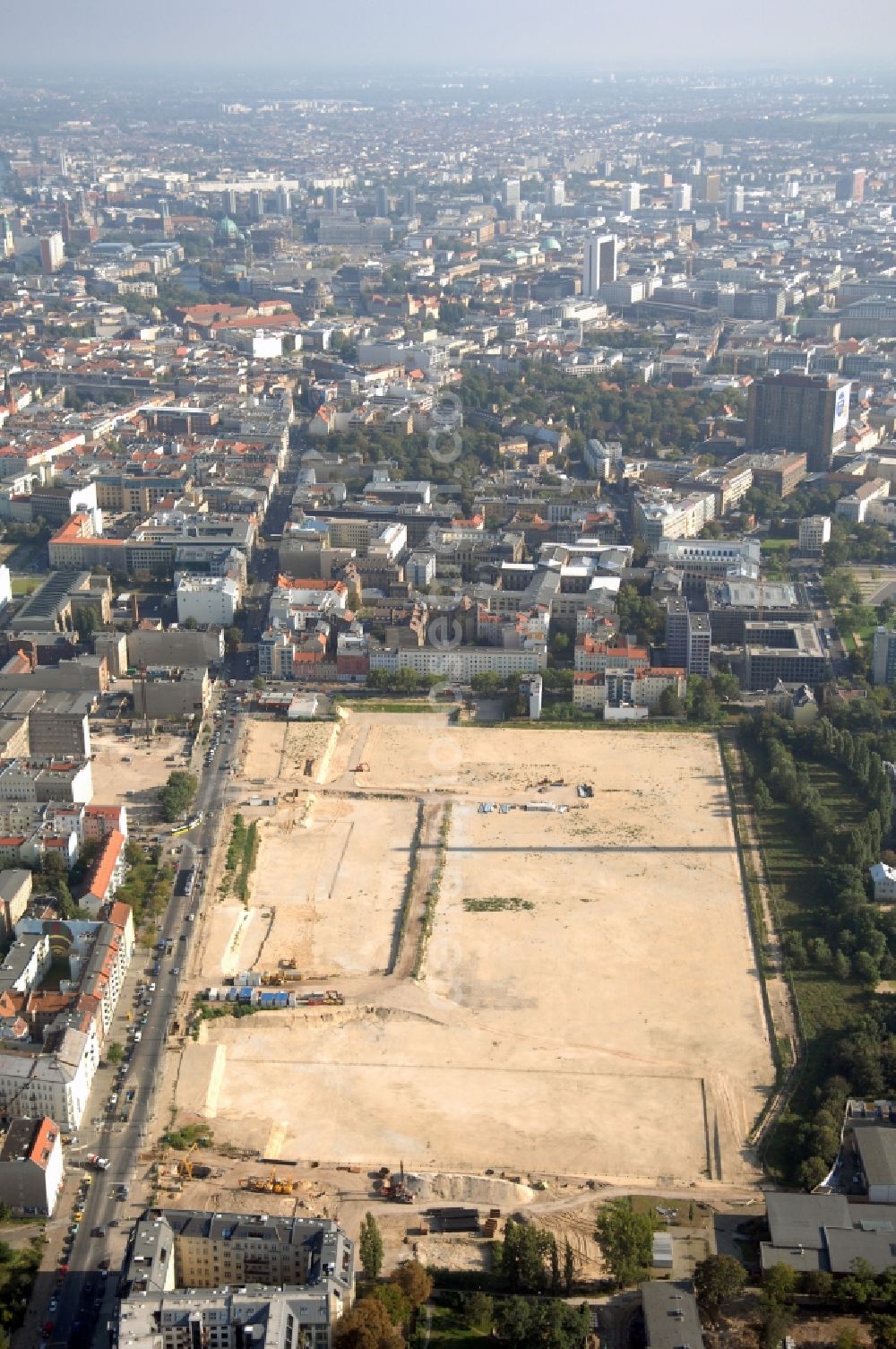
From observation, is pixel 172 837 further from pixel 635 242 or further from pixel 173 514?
pixel 635 242

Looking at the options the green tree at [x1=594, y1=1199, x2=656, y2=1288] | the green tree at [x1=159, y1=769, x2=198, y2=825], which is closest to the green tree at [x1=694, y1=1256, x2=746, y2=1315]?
the green tree at [x1=594, y1=1199, x2=656, y2=1288]

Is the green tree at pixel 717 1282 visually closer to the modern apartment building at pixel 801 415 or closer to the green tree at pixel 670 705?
the green tree at pixel 670 705

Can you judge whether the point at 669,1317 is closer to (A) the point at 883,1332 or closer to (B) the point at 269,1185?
(A) the point at 883,1332

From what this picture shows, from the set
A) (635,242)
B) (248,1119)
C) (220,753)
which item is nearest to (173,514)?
(220,753)

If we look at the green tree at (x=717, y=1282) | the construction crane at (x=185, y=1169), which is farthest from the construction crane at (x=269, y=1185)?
the green tree at (x=717, y=1282)

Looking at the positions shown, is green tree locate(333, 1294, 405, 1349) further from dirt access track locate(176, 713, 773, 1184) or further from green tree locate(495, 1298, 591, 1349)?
dirt access track locate(176, 713, 773, 1184)

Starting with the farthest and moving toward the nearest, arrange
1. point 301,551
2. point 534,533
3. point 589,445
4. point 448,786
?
point 589,445
point 534,533
point 301,551
point 448,786
